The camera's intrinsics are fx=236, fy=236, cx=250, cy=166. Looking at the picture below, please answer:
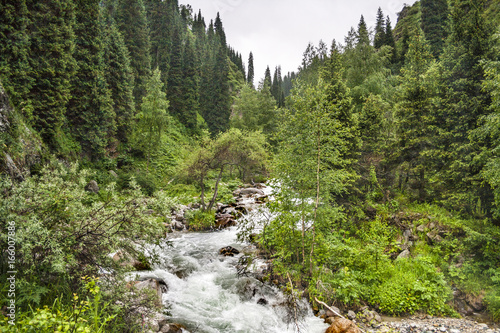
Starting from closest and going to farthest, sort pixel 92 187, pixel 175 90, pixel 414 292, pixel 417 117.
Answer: pixel 414 292, pixel 417 117, pixel 92 187, pixel 175 90

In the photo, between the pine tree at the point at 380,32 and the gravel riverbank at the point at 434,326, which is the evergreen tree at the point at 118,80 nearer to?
the gravel riverbank at the point at 434,326

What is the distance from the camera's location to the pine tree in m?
48.6

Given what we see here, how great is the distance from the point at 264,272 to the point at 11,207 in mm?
8371

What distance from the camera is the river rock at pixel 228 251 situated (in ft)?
40.0

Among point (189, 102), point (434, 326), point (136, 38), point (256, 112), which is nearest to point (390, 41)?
point (256, 112)

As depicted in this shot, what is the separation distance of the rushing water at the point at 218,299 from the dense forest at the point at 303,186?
1.21m

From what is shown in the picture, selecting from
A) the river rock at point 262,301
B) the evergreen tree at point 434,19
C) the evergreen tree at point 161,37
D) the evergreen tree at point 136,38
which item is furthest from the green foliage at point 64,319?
the evergreen tree at point 161,37

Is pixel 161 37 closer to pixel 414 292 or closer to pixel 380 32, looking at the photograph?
pixel 380 32

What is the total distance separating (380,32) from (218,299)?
60.9 meters

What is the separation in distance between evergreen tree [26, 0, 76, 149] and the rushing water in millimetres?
11957

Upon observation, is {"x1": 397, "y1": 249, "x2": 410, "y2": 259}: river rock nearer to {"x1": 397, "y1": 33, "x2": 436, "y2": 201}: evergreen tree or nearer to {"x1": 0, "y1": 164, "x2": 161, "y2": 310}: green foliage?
{"x1": 397, "y1": 33, "x2": 436, "y2": 201}: evergreen tree

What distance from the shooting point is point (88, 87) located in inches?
801

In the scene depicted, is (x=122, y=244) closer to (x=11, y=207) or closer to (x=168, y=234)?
(x=11, y=207)

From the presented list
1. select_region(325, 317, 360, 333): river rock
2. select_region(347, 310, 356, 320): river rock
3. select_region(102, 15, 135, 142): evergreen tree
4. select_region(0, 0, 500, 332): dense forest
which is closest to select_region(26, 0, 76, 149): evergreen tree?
select_region(0, 0, 500, 332): dense forest
